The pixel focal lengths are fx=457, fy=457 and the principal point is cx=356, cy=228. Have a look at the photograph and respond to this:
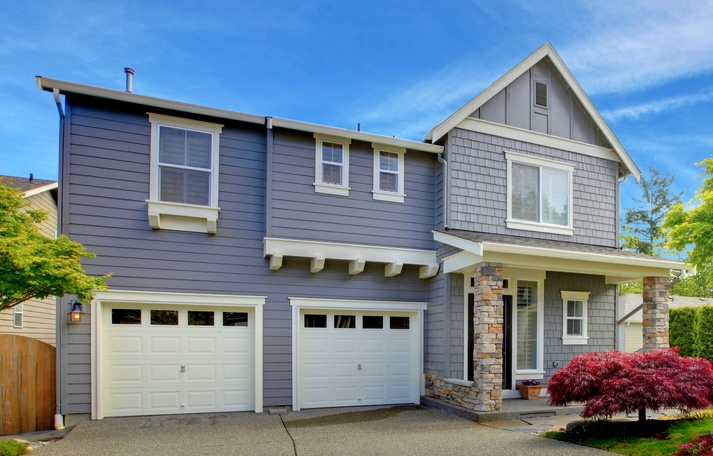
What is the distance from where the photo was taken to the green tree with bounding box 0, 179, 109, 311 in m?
5.97

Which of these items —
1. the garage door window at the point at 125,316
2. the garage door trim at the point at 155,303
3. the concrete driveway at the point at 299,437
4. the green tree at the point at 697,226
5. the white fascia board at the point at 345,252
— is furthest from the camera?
the green tree at the point at 697,226

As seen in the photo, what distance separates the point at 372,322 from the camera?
998 centimetres

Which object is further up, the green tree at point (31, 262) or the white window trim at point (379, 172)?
the white window trim at point (379, 172)

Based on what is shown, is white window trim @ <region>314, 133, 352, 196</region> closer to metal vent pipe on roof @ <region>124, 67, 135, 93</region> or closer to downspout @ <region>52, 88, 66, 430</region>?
metal vent pipe on roof @ <region>124, 67, 135, 93</region>

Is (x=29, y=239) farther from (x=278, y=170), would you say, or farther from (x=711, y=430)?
(x=711, y=430)

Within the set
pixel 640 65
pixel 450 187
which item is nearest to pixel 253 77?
pixel 450 187

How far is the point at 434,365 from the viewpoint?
31.9 feet

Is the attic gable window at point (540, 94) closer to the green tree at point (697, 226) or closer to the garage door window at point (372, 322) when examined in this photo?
the garage door window at point (372, 322)

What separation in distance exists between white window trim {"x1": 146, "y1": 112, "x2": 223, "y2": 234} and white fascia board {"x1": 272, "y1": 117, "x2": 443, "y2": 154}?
4.51ft

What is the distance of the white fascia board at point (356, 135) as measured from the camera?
919 centimetres

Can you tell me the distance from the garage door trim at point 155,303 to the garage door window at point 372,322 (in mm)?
2236

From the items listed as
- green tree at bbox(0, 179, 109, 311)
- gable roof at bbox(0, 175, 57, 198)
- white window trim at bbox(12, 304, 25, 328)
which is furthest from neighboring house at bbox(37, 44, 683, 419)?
white window trim at bbox(12, 304, 25, 328)

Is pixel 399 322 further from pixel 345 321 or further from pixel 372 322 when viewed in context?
pixel 345 321

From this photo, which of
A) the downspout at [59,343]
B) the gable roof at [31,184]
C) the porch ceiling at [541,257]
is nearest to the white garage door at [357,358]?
the porch ceiling at [541,257]
